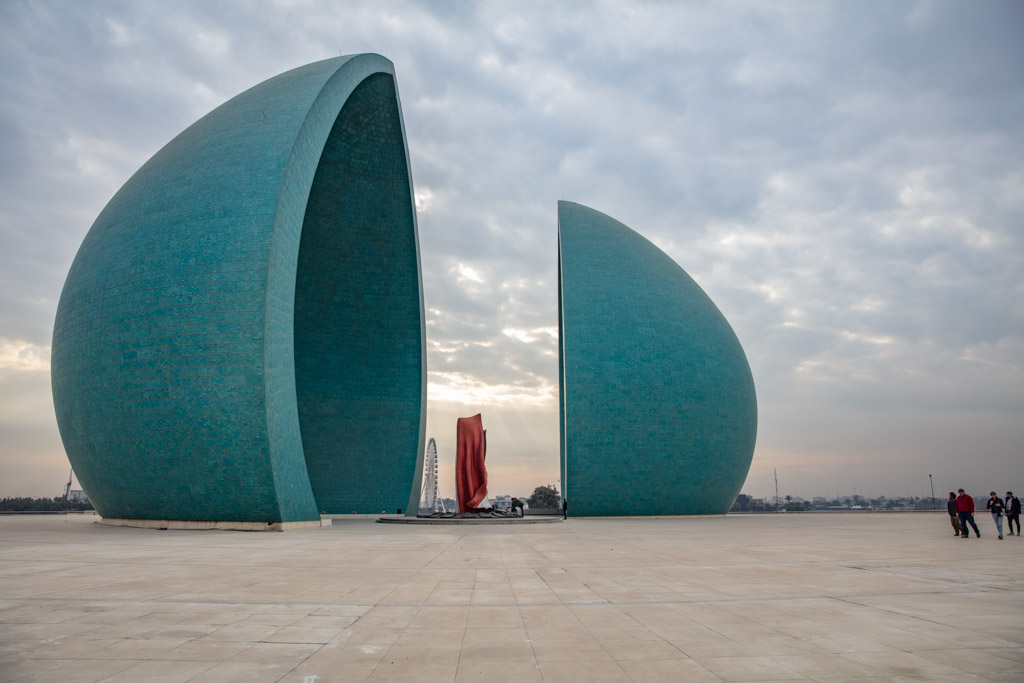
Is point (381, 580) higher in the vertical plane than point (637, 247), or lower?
lower

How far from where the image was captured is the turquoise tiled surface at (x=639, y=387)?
25594 millimetres

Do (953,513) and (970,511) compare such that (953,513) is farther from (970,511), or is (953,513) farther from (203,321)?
(203,321)

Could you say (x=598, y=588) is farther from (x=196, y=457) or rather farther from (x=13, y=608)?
(x=196, y=457)

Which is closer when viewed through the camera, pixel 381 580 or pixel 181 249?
pixel 381 580

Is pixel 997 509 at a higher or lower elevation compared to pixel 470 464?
lower

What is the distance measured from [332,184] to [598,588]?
2451 centimetres

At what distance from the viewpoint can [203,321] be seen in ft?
54.5

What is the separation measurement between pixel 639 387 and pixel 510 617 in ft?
71.8

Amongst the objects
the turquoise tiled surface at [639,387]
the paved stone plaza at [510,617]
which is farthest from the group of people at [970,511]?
the turquoise tiled surface at [639,387]

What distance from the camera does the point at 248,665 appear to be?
12.3 ft

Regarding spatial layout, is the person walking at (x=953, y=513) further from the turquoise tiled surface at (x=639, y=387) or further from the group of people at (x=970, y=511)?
the turquoise tiled surface at (x=639, y=387)

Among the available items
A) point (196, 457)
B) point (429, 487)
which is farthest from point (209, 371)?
point (429, 487)

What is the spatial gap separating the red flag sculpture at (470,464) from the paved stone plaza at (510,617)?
12038mm

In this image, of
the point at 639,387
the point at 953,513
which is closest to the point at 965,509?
the point at 953,513
